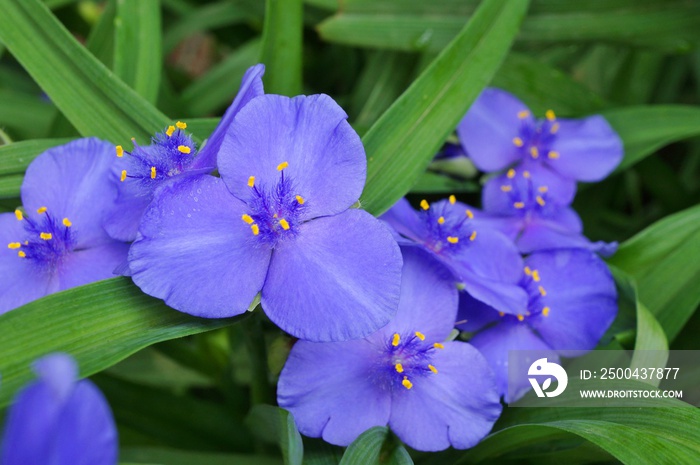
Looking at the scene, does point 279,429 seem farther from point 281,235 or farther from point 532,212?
point 532,212

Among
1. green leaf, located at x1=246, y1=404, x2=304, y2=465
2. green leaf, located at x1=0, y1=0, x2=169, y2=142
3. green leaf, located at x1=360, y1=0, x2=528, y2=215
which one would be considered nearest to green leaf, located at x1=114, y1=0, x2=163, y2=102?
green leaf, located at x1=0, y1=0, x2=169, y2=142

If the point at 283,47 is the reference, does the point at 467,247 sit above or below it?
below

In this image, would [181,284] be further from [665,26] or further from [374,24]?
[665,26]

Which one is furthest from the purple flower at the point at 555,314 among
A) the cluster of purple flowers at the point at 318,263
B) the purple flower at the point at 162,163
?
the purple flower at the point at 162,163

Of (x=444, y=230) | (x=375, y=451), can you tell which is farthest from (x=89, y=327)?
(x=444, y=230)

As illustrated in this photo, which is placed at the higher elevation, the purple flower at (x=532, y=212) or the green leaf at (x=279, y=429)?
the purple flower at (x=532, y=212)

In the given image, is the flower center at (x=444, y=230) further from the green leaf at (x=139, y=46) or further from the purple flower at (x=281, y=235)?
the green leaf at (x=139, y=46)
